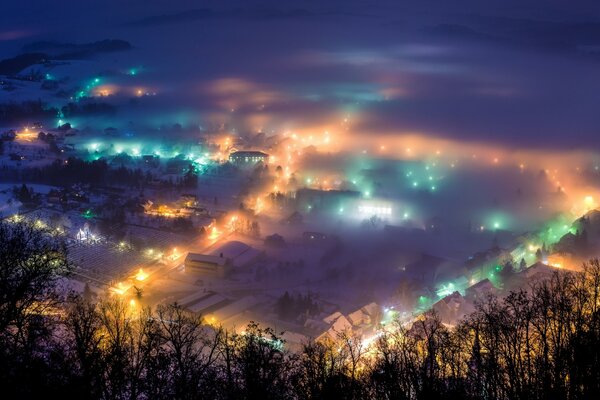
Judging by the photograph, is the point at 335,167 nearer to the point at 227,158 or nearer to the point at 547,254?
the point at 227,158

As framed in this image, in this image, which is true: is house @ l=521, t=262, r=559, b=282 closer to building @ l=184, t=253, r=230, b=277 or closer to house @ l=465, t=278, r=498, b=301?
house @ l=465, t=278, r=498, b=301

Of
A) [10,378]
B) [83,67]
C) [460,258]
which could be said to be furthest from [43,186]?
[83,67]

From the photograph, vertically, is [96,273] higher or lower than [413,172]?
lower

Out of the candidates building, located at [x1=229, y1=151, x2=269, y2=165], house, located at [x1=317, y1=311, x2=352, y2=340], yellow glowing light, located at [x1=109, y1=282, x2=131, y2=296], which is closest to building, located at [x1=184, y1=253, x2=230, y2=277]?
yellow glowing light, located at [x1=109, y1=282, x2=131, y2=296]

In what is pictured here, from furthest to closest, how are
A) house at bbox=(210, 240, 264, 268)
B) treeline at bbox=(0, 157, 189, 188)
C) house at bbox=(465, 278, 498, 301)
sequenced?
1. treeline at bbox=(0, 157, 189, 188)
2. house at bbox=(210, 240, 264, 268)
3. house at bbox=(465, 278, 498, 301)

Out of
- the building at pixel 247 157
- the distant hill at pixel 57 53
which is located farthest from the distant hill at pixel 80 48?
the building at pixel 247 157
